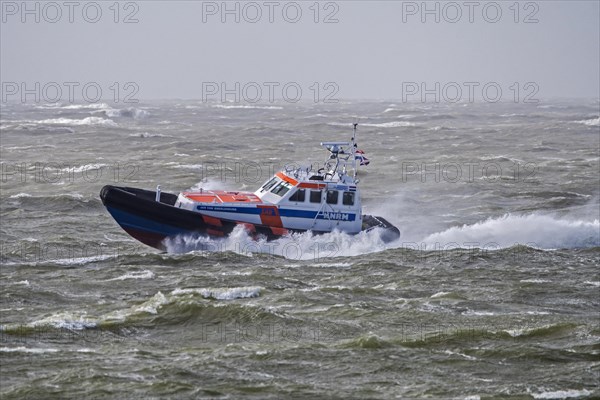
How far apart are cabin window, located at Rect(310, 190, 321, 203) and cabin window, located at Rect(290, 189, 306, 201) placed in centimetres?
24

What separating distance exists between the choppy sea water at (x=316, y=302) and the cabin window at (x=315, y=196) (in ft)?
3.81

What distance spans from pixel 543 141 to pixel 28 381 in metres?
64.4

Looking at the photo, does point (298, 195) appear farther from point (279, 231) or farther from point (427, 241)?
point (427, 241)

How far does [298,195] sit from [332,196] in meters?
1.07

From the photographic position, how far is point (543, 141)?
74938 millimetres

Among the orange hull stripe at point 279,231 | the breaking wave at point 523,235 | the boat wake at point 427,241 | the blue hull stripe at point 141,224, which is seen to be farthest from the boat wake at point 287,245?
the breaking wave at point 523,235

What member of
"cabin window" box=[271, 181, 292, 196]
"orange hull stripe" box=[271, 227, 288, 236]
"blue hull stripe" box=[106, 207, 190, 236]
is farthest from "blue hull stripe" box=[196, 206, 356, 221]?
"blue hull stripe" box=[106, 207, 190, 236]

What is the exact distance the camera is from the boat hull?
25219 millimetres

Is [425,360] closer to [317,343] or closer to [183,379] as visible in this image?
[317,343]

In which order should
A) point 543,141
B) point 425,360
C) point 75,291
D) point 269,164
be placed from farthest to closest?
point 543,141 < point 269,164 < point 75,291 < point 425,360

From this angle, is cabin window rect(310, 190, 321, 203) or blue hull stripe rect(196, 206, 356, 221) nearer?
blue hull stripe rect(196, 206, 356, 221)

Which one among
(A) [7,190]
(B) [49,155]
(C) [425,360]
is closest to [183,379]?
(C) [425,360]

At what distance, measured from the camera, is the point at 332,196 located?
26.9 meters

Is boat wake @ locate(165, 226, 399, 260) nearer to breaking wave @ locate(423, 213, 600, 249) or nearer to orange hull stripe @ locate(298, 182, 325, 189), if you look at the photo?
orange hull stripe @ locate(298, 182, 325, 189)
